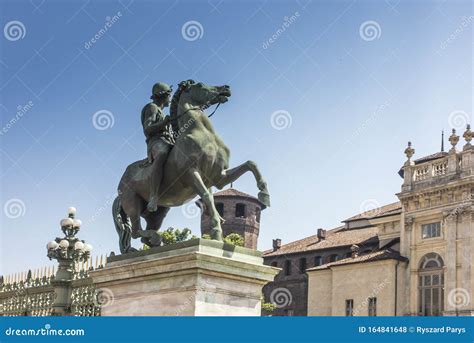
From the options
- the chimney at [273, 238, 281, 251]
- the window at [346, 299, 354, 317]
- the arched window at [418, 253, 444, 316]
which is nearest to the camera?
the arched window at [418, 253, 444, 316]

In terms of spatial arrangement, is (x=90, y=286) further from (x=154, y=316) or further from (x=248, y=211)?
(x=248, y=211)

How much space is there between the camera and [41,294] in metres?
→ 16.3

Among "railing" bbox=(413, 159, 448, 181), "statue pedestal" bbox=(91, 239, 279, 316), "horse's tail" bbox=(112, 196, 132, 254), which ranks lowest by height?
"statue pedestal" bbox=(91, 239, 279, 316)

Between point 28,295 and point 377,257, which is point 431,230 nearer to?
point 377,257

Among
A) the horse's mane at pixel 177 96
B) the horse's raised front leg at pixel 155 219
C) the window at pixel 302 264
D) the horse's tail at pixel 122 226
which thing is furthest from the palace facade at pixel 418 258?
the horse's mane at pixel 177 96

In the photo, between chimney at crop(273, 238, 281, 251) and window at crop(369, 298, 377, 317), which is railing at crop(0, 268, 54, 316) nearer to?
window at crop(369, 298, 377, 317)

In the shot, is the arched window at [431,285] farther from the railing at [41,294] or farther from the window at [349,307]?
the railing at [41,294]

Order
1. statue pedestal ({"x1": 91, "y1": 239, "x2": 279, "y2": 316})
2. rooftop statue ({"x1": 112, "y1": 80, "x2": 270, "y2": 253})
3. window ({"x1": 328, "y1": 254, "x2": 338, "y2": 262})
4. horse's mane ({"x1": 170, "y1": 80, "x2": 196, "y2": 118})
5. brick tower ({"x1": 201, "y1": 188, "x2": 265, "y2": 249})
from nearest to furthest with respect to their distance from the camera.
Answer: statue pedestal ({"x1": 91, "y1": 239, "x2": 279, "y2": 316}) < rooftop statue ({"x1": 112, "y1": 80, "x2": 270, "y2": 253}) < horse's mane ({"x1": 170, "y1": 80, "x2": 196, "y2": 118}) < window ({"x1": 328, "y1": 254, "x2": 338, "y2": 262}) < brick tower ({"x1": 201, "y1": 188, "x2": 265, "y2": 249})

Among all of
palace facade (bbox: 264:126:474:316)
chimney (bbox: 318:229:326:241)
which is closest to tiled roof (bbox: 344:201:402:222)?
palace facade (bbox: 264:126:474:316)

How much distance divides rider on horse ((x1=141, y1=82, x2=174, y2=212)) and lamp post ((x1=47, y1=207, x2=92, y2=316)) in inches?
212

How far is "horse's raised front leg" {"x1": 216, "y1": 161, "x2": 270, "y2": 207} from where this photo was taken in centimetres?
984

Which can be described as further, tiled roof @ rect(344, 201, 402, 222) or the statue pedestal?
tiled roof @ rect(344, 201, 402, 222)

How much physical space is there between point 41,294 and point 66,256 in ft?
4.18

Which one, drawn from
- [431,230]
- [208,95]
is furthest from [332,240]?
[208,95]
